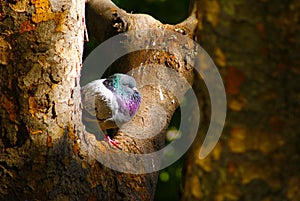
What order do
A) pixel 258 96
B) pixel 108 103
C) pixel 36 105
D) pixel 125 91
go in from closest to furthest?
pixel 258 96, pixel 36 105, pixel 125 91, pixel 108 103

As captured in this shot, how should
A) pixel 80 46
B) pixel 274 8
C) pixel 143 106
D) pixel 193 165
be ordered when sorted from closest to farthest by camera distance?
pixel 274 8, pixel 193 165, pixel 80 46, pixel 143 106

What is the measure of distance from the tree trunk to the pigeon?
7.48 ft

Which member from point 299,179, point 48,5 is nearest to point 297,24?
point 299,179

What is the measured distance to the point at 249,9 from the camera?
1.10m

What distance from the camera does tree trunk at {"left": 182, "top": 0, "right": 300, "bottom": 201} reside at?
1.10 m

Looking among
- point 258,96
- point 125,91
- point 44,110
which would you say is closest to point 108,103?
point 125,91

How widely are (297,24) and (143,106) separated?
2.01m

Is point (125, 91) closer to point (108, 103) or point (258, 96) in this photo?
point (108, 103)

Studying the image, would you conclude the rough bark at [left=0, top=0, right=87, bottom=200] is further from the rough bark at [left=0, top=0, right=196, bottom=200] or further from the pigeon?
the pigeon

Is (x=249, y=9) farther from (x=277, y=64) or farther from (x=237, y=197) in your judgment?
(x=237, y=197)

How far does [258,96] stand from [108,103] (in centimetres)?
274

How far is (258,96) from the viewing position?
113 cm

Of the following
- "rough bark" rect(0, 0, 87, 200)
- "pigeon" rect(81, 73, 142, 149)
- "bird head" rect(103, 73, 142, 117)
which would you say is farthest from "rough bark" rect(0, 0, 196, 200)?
"pigeon" rect(81, 73, 142, 149)

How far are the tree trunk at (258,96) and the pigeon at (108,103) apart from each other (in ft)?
7.48
